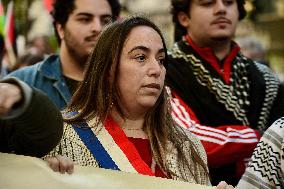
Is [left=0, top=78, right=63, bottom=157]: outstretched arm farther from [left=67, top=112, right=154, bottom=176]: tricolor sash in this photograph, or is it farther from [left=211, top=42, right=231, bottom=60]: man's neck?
[left=211, top=42, right=231, bottom=60]: man's neck

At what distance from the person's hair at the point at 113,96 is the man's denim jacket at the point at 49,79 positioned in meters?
1.30

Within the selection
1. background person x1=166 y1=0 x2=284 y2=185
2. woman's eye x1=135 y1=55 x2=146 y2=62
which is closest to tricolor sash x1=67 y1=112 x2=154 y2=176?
woman's eye x1=135 y1=55 x2=146 y2=62

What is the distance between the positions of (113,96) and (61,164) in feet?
2.44

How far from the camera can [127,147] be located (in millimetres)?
3561

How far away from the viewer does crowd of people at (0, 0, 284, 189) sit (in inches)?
120

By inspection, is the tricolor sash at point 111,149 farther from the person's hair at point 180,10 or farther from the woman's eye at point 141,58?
the person's hair at point 180,10

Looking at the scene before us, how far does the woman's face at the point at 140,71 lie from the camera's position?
3.67 metres

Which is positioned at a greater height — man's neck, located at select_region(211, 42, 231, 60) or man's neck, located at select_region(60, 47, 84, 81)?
man's neck, located at select_region(211, 42, 231, 60)

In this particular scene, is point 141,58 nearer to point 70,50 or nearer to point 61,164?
point 61,164

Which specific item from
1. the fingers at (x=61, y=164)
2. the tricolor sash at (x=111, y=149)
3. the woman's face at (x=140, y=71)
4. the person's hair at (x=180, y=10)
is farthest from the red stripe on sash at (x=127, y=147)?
the person's hair at (x=180, y=10)

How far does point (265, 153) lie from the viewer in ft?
12.4

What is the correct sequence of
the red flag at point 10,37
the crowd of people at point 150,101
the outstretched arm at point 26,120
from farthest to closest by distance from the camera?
1. the red flag at point 10,37
2. the crowd of people at point 150,101
3. the outstretched arm at point 26,120

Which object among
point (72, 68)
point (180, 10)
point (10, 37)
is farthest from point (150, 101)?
point (10, 37)

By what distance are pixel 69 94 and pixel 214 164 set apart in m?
1.04
